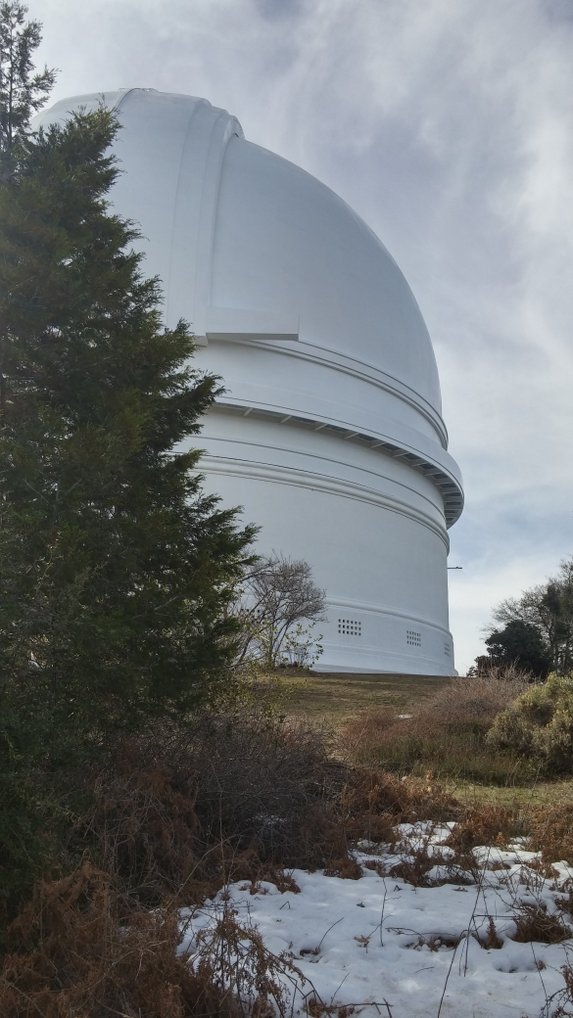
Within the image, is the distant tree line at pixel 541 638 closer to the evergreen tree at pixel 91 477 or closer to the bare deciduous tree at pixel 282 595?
the bare deciduous tree at pixel 282 595

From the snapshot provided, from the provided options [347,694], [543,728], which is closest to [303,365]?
[347,694]

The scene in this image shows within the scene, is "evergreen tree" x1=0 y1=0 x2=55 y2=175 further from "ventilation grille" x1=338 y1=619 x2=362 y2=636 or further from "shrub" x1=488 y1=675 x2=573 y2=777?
"ventilation grille" x1=338 y1=619 x2=362 y2=636

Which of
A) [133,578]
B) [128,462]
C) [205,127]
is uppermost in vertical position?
[205,127]

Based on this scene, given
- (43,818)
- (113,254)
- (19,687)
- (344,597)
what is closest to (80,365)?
(113,254)

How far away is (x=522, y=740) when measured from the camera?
9359 millimetres

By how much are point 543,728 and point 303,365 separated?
15553 mm

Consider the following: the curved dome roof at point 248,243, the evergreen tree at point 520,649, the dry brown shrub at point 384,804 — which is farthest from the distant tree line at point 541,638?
the dry brown shrub at point 384,804

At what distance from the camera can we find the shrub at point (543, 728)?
340 inches

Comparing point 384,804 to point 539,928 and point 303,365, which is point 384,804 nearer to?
point 539,928

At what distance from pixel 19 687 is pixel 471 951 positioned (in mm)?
2790

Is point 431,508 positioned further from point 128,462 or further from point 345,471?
point 128,462

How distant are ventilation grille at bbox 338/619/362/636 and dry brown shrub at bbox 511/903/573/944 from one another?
1742 cm

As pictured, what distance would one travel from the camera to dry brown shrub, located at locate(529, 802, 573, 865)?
5.07m

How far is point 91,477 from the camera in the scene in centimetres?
536
